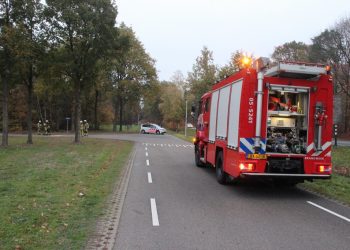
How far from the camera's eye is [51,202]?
30.3ft

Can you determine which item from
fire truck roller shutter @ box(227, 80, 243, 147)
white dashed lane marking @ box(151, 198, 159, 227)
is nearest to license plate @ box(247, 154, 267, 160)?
fire truck roller shutter @ box(227, 80, 243, 147)

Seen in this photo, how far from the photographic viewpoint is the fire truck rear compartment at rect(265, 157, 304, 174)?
34.9 feet

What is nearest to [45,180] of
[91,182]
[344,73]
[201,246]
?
[91,182]

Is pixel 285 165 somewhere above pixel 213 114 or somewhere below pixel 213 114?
below

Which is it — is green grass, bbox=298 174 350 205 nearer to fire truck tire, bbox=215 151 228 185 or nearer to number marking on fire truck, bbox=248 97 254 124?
fire truck tire, bbox=215 151 228 185

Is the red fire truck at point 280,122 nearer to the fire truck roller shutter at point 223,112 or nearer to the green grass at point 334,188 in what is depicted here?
the fire truck roller shutter at point 223,112

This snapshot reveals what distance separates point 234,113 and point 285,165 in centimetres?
189

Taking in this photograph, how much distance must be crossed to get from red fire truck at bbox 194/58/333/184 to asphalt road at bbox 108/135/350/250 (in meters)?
0.79

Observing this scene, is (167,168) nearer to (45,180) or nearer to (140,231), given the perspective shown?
(45,180)

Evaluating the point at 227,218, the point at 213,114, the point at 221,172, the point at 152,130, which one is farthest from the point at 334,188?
the point at 152,130

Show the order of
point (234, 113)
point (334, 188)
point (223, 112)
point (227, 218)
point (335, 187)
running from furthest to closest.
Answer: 1. point (223, 112)
2. point (335, 187)
3. point (334, 188)
4. point (234, 113)
5. point (227, 218)

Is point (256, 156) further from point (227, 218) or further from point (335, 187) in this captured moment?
point (335, 187)

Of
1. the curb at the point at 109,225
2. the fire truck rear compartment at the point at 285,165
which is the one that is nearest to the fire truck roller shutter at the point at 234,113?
the fire truck rear compartment at the point at 285,165

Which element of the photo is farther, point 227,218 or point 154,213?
point 154,213
